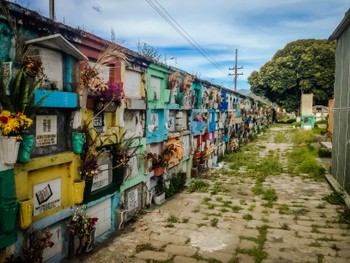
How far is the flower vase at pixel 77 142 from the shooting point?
521 centimetres

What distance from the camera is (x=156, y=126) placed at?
8797mm

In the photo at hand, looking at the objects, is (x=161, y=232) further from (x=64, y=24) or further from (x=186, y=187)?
(x=64, y=24)

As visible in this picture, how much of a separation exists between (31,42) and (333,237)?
22.5ft

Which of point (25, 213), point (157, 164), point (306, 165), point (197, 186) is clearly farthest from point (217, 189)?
point (25, 213)

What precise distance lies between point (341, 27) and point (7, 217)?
11385 mm

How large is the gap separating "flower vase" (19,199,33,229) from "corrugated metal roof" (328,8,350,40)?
32.3 ft

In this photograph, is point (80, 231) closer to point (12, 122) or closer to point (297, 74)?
point (12, 122)

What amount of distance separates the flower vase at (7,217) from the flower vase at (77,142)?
5.00ft

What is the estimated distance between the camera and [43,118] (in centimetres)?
471

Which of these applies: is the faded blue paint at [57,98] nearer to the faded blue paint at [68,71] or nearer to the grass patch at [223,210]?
the faded blue paint at [68,71]

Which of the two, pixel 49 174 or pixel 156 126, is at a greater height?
pixel 156 126

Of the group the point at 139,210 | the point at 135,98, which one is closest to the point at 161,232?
the point at 139,210

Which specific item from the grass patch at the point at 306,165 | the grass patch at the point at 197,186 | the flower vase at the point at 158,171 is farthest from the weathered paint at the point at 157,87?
the grass patch at the point at 306,165

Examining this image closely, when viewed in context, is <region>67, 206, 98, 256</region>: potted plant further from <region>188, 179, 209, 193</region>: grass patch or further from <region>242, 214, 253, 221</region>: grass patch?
<region>188, 179, 209, 193</region>: grass patch
